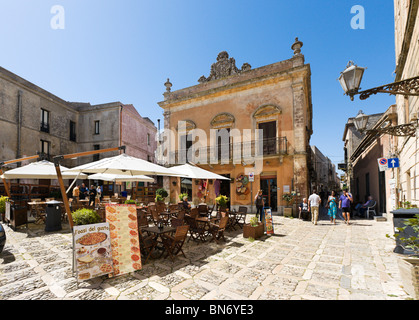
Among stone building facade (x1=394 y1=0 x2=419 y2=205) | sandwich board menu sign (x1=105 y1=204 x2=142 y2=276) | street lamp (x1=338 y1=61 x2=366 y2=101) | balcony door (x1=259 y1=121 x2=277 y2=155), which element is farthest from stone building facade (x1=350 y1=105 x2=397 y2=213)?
sandwich board menu sign (x1=105 y1=204 x2=142 y2=276)

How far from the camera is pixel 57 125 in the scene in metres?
20.6

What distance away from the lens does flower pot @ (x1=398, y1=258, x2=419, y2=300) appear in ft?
9.29

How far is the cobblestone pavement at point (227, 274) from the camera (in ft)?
11.0

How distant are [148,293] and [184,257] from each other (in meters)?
1.75

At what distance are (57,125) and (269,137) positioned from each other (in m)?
20.4

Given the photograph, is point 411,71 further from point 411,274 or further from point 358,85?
point 411,274

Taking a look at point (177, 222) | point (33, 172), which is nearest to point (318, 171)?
point (177, 222)

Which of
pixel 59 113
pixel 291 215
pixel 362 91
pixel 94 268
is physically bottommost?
pixel 291 215

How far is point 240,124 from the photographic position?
1502cm

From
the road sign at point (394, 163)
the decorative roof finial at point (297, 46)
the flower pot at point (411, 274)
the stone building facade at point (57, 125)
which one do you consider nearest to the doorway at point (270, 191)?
the road sign at point (394, 163)

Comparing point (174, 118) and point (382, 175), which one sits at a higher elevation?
point (174, 118)

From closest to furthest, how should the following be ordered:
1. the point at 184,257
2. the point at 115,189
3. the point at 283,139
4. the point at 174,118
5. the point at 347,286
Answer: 1. the point at 347,286
2. the point at 184,257
3. the point at 283,139
4. the point at 174,118
5. the point at 115,189
